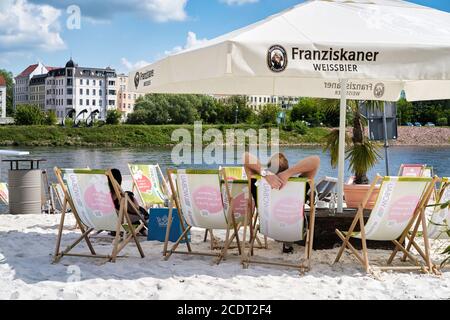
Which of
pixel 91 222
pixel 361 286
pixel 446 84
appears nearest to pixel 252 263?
pixel 361 286

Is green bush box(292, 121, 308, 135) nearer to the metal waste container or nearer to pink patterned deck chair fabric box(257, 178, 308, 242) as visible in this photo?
the metal waste container

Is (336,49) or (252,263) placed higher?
(336,49)

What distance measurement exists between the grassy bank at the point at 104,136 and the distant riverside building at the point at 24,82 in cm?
6045

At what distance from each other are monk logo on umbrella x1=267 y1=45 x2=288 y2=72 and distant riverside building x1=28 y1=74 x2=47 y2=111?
12703cm

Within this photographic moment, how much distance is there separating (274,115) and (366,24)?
69.1 metres

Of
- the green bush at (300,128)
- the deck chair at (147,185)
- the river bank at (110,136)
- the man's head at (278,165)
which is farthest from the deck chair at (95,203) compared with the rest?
the green bush at (300,128)

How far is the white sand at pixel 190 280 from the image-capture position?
13.0 ft

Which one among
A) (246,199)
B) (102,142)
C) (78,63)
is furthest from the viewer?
(78,63)

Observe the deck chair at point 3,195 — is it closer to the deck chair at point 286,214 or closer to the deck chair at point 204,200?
the deck chair at point 204,200

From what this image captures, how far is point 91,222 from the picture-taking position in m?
5.00

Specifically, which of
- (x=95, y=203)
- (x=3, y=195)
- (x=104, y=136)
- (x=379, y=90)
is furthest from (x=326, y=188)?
(x=104, y=136)

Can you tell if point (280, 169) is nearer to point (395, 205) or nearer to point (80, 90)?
point (395, 205)

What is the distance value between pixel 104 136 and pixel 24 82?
67304 millimetres

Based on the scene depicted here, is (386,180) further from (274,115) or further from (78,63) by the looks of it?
→ (78,63)
